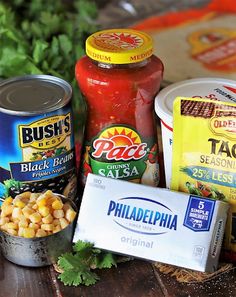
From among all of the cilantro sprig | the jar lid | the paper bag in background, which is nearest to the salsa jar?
the jar lid

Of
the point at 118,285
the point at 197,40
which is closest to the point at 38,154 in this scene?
the point at 118,285

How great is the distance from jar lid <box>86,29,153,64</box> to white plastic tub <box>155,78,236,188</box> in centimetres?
9

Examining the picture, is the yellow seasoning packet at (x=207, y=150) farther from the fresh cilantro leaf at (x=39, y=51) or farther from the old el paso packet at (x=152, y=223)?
the fresh cilantro leaf at (x=39, y=51)

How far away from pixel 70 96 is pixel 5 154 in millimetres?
153

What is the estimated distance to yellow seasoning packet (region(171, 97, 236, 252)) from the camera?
0.98m

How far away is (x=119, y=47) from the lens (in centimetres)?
105

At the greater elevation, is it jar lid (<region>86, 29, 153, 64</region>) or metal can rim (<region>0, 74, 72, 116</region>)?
jar lid (<region>86, 29, 153, 64</region>)

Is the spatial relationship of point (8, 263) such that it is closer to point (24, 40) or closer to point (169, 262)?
point (169, 262)

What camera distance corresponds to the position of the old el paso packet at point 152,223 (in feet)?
3.25

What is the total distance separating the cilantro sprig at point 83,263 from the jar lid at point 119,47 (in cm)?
32

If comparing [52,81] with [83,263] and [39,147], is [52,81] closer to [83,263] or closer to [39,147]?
[39,147]

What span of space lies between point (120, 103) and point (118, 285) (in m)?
0.31

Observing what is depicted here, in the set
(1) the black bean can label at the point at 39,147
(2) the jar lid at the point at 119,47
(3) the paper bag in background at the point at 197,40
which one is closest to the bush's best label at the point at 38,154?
(1) the black bean can label at the point at 39,147

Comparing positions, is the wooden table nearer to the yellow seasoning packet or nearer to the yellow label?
the yellow seasoning packet
